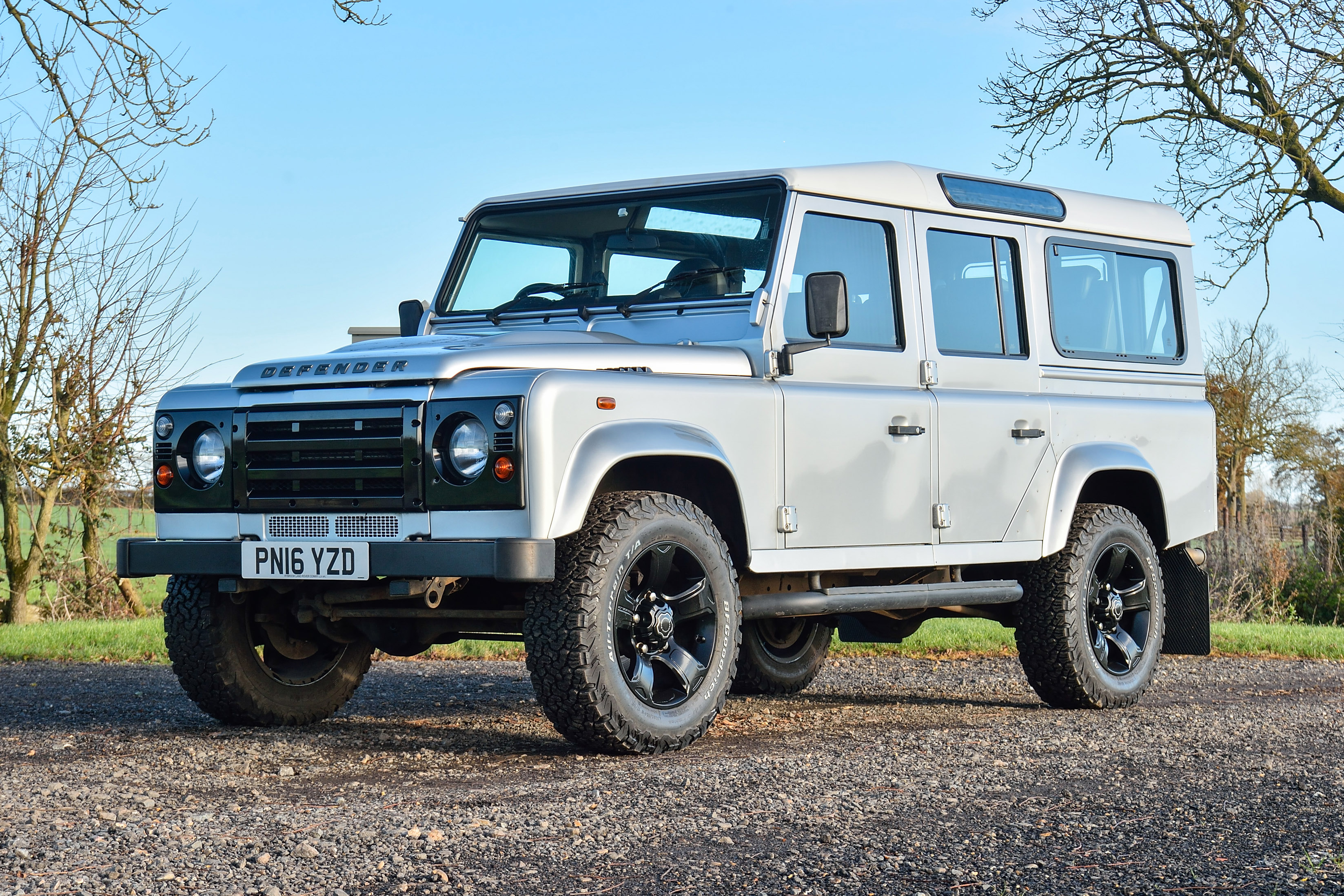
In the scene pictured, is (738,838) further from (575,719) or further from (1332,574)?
(1332,574)

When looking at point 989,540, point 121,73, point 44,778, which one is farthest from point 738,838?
point 121,73

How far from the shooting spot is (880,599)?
6566 mm

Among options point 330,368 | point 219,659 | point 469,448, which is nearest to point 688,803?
point 469,448

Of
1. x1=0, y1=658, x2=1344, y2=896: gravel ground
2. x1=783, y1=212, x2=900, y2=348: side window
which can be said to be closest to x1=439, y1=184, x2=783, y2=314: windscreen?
x1=783, y1=212, x2=900, y2=348: side window

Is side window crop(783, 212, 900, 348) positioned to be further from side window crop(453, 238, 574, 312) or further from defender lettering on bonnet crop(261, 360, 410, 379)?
defender lettering on bonnet crop(261, 360, 410, 379)

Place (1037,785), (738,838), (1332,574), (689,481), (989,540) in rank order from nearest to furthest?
(738,838) → (1037,785) → (689,481) → (989,540) → (1332,574)

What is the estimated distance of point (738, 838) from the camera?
425 cm

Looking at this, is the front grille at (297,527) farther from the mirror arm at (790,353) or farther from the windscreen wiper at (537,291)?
the mirror arm at (790,353)

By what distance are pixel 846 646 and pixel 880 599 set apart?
17.4 ft

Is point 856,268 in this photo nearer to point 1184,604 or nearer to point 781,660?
point 781,660

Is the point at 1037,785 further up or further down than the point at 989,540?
further down

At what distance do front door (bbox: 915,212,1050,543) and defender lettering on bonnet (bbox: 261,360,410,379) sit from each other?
8.61 feet

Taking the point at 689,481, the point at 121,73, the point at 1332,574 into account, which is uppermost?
the point at 121,73

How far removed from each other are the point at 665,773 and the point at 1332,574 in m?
19.6
